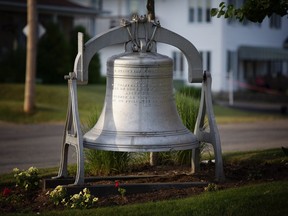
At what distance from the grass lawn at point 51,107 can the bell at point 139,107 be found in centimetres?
1064

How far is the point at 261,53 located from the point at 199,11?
4154 mm

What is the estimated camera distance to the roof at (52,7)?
114 ft

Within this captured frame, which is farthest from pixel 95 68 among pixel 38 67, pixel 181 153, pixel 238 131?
pixel 181 153

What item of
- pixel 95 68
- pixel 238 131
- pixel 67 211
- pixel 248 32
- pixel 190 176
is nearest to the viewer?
pixel 67 211

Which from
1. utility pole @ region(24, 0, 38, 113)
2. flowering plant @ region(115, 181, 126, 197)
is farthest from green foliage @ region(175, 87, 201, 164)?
utility pole @ region(24, 0, 38, 113)

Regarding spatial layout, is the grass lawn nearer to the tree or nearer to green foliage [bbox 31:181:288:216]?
the tree

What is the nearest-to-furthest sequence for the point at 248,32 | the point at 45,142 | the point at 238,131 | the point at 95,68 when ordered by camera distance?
the point at 45,142
the point at 238,131
the point at 95,68
the point at 248,32

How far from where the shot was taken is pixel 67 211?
7086mm

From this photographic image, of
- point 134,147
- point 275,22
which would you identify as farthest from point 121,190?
point 275,22

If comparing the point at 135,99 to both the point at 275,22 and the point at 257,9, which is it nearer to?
the point at 257,9

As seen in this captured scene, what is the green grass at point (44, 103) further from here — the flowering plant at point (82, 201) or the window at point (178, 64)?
the window at point (178, 64)

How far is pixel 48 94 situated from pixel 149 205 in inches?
725

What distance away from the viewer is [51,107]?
22.5 m

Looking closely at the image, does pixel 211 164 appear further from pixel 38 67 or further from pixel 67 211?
pixel 38 67
